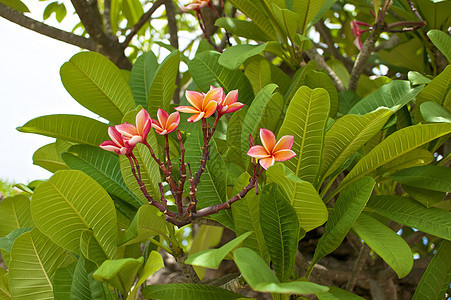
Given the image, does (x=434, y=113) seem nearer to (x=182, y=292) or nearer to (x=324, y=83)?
(x=324, y=83)

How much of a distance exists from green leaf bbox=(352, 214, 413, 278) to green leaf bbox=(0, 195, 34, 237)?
0.69 meters

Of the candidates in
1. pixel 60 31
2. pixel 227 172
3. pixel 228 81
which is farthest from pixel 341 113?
pixel 60 31

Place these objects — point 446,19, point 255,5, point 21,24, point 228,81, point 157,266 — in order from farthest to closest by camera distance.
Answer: point 21,24 < point 446,19 < point 255,5 < point 228,81 < point 157,266

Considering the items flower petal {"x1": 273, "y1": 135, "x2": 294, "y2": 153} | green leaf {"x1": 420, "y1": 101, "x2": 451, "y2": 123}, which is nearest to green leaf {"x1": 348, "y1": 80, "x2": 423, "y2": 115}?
green leaf {"x1": 420, "y1": 101, "x2": 451, "y2": 123}

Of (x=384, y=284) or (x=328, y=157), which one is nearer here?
(x=328, y=157)

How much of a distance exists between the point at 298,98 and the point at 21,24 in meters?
1.07

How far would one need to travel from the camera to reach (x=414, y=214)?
852 mm

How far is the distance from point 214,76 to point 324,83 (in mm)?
243

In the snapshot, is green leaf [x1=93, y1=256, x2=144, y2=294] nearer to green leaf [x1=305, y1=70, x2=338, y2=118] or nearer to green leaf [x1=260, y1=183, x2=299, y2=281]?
green leaf [x1=260, y1=183, x2=299, y2=281]

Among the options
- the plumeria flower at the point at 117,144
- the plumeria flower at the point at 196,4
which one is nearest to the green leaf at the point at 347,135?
the plumeria flower at the point at 117,144

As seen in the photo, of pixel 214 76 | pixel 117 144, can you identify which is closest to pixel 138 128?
pixel 117 144

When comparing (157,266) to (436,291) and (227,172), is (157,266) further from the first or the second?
(436,291)

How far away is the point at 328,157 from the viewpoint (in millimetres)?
858

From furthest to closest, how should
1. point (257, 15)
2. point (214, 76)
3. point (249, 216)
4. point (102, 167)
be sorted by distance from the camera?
1. point (257, 15)
2. point (214, 76)
3. point (102, 167)
4. point (249, 216)
